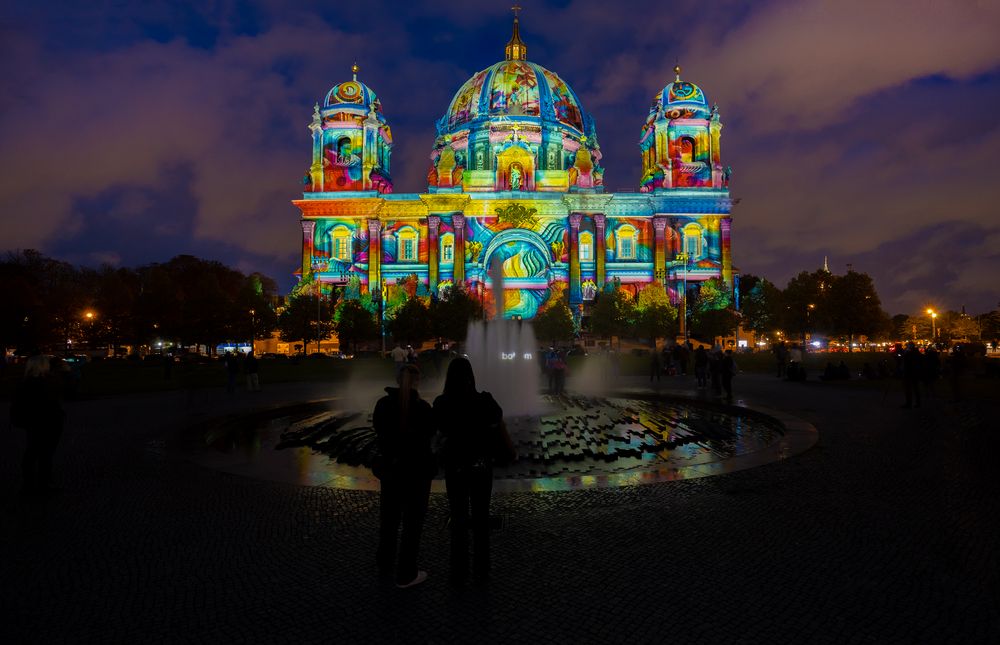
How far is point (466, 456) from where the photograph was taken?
17.6 ft

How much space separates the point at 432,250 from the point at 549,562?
80569 mm

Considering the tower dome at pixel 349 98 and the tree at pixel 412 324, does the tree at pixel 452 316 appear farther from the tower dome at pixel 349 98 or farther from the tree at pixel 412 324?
the tower dome at pixel 349 98

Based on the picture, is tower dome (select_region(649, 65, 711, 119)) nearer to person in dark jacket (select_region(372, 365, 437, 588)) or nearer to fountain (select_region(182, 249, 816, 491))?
fountain (select_region(182, 249, 816, 491))

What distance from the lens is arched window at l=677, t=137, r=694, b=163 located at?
88125mm

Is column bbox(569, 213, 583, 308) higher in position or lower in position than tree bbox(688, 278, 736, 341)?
higher

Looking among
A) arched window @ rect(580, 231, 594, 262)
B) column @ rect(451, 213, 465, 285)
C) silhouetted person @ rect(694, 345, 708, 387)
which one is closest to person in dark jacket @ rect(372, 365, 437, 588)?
silhouetted person @ rect(694, 345, 708, 387)

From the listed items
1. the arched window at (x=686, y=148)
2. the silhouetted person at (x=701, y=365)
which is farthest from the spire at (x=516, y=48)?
the silhouetted person at (x=701, y=365)

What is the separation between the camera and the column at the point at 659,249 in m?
84.3

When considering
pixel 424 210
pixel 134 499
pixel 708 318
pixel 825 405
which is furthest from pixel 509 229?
pixel 134 499

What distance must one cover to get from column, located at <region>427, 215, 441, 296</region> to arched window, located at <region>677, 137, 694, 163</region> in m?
36.3

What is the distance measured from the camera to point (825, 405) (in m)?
19.4

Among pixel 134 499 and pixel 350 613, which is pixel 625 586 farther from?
pixel 134 499

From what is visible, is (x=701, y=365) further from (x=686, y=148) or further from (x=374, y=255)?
(x=686, y=148)

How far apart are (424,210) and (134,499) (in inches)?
3197
